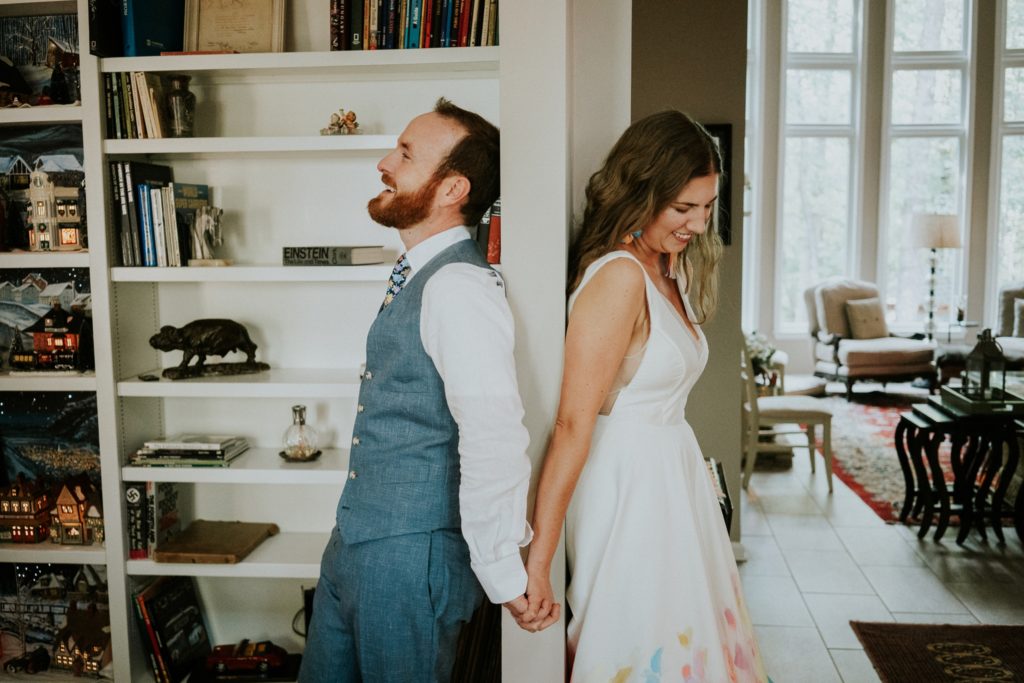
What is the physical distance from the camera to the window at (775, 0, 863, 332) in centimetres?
919

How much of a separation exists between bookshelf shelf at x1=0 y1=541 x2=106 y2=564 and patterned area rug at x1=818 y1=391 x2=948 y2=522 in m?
3.99

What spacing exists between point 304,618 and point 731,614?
5.16 ft

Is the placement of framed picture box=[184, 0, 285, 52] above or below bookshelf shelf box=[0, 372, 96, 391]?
above

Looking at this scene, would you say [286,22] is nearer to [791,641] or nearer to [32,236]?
[32,236]

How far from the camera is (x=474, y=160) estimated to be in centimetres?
166

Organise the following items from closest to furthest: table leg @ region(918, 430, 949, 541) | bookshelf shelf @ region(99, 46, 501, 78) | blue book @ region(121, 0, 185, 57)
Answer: bookshelf shelf @ region(99, 46, 501, 78) < blue book @ region(121, 0, 185, 57) < table leg @ region(918, 430, 949, 541)

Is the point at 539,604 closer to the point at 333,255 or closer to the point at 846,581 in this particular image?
the point at 333,255

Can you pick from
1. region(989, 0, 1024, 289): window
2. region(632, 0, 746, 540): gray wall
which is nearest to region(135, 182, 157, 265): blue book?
region(632, 0, 746, 540): gray wall

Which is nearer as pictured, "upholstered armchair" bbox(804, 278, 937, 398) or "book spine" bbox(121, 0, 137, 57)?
"book spine" bbox(121, 0, 137, 57)

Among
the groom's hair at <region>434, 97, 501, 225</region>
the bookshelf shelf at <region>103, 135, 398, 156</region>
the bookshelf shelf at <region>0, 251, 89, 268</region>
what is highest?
the bookshelf shelf at <region>103, 135, 398, 156</region>

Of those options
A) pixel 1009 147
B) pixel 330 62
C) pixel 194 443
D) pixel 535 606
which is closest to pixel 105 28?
pixel 330 62

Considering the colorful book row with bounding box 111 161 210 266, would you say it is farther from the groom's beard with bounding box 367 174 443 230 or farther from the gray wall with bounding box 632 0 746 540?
the gray wall with bounding box 632 0 746 540

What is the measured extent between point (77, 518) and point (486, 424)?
6.07 ft

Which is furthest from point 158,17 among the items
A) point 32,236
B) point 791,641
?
point 791,641
